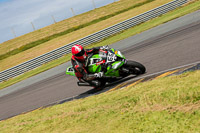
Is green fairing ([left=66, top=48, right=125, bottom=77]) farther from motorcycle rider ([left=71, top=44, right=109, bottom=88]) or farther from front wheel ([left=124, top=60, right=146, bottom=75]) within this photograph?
front wheel ([left=124, top=60, right=146, bottom=75])

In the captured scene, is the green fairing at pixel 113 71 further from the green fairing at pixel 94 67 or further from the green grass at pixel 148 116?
the green grass at pixel 148 116

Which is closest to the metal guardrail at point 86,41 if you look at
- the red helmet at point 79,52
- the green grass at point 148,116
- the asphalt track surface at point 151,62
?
the asphalt track surface at point 151,62

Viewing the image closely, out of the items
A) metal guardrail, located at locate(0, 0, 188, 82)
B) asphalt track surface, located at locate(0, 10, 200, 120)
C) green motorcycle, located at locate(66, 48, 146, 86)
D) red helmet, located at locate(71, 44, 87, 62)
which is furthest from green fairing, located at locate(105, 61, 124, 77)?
metal guardrail, located at locate(0, 0, 188, 82)

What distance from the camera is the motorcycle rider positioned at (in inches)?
333

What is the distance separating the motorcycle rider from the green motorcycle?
127 millimetres

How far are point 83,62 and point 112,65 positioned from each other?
982 millimetres

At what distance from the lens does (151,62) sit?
10289 mm

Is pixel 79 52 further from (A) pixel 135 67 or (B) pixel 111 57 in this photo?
(A) pixel 135 67

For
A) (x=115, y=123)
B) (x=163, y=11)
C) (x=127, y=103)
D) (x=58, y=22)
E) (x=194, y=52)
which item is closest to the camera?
(x=115, y=123)

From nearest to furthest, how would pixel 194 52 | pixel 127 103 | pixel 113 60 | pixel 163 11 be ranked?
pixel 127 103 → pixel 113 60 → pixel 194 52 → pixel 163 11

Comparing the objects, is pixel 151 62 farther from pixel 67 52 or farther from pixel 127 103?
pixel 67 52

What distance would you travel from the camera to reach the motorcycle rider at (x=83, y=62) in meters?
8.47

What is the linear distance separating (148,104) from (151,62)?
546 centimetres

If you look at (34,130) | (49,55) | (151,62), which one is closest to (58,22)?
(49,55)
